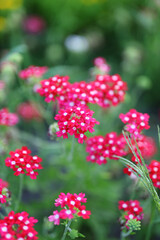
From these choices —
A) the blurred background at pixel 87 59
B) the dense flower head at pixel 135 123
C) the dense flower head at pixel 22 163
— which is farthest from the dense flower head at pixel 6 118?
the dense flower head at pixel 135 123

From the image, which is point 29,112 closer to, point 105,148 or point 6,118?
point 6,118

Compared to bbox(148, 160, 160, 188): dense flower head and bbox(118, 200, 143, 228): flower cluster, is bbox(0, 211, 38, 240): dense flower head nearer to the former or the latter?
bbox(118, 200, 143, 228): flower cluster

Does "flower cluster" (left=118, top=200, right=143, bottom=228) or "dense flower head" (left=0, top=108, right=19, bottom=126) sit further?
"dense flower head" (left=0, top=108, right=19, bottom=126)

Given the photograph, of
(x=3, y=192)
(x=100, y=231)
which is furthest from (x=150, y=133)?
(x=3, y=192)

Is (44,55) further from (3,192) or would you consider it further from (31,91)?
(3,192)

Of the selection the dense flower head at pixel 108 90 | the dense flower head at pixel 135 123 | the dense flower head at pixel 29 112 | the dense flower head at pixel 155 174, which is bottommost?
the dense flower head at pixel 155 174

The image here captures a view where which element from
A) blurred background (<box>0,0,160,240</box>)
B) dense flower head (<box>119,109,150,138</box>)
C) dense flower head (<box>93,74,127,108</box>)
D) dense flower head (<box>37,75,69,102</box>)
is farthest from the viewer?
blurred background (<box>0,0,160,240</box>)

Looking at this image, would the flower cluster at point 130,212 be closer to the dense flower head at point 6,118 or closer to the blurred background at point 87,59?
the blurred background at point 87,59

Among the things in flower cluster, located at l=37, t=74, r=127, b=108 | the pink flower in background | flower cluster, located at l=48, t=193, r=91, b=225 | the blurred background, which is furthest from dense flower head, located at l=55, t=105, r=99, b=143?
the pink flower in background
